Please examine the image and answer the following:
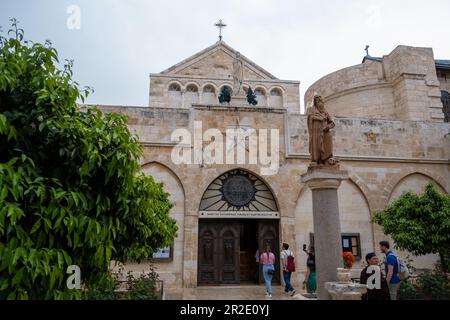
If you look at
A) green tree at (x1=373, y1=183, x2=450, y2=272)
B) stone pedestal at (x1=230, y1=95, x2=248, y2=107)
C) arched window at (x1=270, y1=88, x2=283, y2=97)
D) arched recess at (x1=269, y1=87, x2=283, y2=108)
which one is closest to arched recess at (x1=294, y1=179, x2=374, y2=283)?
green tree at (x1=373, y1=183, x2=450, y2=272)

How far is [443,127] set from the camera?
14.4 metres

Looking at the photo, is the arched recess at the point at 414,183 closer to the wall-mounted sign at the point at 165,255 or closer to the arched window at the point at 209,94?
the wall-mounted sign at the point at 165,255

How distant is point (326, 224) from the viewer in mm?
6273

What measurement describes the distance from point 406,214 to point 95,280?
28.5 feet

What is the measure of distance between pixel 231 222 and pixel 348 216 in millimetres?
4524

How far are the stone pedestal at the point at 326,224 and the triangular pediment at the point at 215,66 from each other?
21795mm

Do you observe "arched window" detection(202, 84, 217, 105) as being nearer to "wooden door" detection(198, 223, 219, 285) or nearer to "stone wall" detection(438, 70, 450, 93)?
"stone wall" detection(438, 70, 450, 93)

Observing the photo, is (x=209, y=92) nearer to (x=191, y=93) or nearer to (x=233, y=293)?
(x=191, y=93)

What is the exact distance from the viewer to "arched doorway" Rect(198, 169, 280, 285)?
12.4m

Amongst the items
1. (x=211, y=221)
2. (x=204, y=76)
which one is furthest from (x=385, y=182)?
(x=204, y=76)

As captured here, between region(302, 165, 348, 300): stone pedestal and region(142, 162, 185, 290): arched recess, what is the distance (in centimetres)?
618
